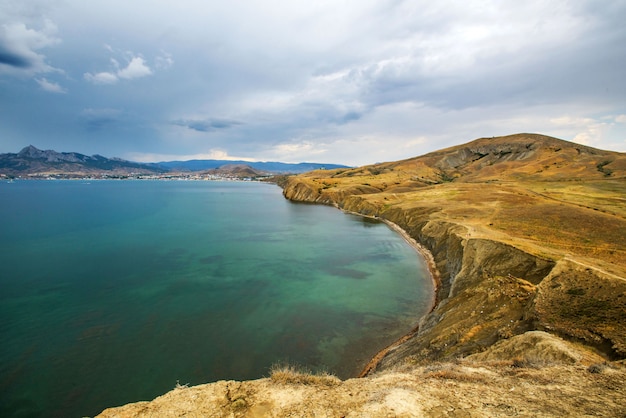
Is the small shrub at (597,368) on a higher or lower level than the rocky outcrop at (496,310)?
higher

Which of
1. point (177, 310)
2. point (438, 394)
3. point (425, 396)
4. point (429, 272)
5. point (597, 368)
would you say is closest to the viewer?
point (425, 396)

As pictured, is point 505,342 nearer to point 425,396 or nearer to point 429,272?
point 425,396

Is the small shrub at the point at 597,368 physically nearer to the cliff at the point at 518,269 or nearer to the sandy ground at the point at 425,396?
the sandy ground at the point at 425,396

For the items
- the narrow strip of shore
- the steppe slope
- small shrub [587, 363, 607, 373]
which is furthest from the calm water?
small shrub [587, 363, 607, 373]

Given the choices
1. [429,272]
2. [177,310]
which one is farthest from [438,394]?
[429,272]

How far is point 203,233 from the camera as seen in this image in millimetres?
67062

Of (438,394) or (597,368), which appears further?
(597,368)

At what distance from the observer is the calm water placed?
67.2 ft

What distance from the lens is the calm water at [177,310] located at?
2048 cm

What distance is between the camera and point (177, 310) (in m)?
29.8

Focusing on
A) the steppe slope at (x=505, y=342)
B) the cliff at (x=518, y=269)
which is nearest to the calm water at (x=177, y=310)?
the cliff at (x=518, y=269)

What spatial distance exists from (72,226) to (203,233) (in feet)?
108

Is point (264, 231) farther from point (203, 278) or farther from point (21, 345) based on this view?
point (21, 345)

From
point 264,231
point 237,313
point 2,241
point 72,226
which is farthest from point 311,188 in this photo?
point 237,313
